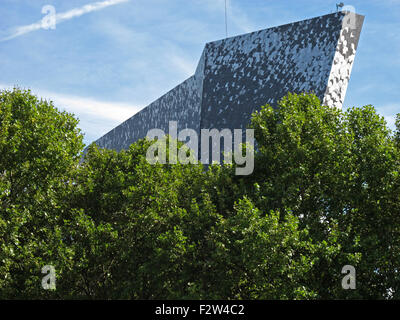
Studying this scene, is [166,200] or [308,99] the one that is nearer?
[166,200]

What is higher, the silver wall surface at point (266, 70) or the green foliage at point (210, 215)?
the silver wall surface at point (266, 70)

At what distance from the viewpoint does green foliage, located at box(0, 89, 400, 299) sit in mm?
18516

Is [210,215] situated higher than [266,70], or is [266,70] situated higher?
[266,70]

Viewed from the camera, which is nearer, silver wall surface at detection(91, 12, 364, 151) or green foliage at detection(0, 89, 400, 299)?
green foliage at detection(0, 89, 400, 299)

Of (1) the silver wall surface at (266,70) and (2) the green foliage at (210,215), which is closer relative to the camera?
(2) the green foliage at (210,215)

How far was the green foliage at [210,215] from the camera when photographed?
18516mm

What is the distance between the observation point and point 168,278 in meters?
19.8

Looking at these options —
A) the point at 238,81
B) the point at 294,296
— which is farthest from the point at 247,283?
the point at 238,81

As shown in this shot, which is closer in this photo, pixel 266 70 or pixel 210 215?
pixel 210 215

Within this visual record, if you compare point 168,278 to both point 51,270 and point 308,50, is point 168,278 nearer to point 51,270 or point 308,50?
point 51,270

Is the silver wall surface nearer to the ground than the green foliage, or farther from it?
farther from it

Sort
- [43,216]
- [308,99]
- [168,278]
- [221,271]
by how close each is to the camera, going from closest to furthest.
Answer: [221,271]
[168,278]
[43,216]
[308,99]

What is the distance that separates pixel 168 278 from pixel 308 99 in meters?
10.9

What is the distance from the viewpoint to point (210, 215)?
20422 millimetres
